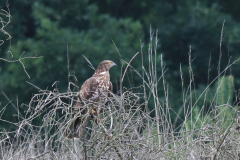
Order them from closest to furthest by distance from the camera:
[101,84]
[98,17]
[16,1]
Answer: [101,84]
[98,17]
[16,1]

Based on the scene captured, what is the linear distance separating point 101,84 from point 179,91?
20.5ft

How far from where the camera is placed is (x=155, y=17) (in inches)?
461

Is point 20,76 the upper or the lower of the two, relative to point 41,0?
lower

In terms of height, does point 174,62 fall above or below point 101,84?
below

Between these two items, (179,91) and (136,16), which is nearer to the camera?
(179,91)

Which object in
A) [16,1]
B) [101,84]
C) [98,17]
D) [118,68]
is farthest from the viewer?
[16,1]

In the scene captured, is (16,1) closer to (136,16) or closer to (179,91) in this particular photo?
(136,16)

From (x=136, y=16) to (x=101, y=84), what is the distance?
25.4 feet

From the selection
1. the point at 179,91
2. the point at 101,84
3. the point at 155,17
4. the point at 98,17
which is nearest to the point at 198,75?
the point at 179,91

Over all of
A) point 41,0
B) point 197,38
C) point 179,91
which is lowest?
point 179,91

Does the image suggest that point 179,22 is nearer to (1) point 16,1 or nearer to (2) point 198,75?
(2) point 198,75

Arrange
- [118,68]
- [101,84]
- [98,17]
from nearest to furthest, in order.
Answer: [101,84] → [118,68] → [98,17]

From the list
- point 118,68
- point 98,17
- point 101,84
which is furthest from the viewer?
point 98,17

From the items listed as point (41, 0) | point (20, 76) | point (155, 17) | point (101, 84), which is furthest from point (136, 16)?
point (101, 84)
